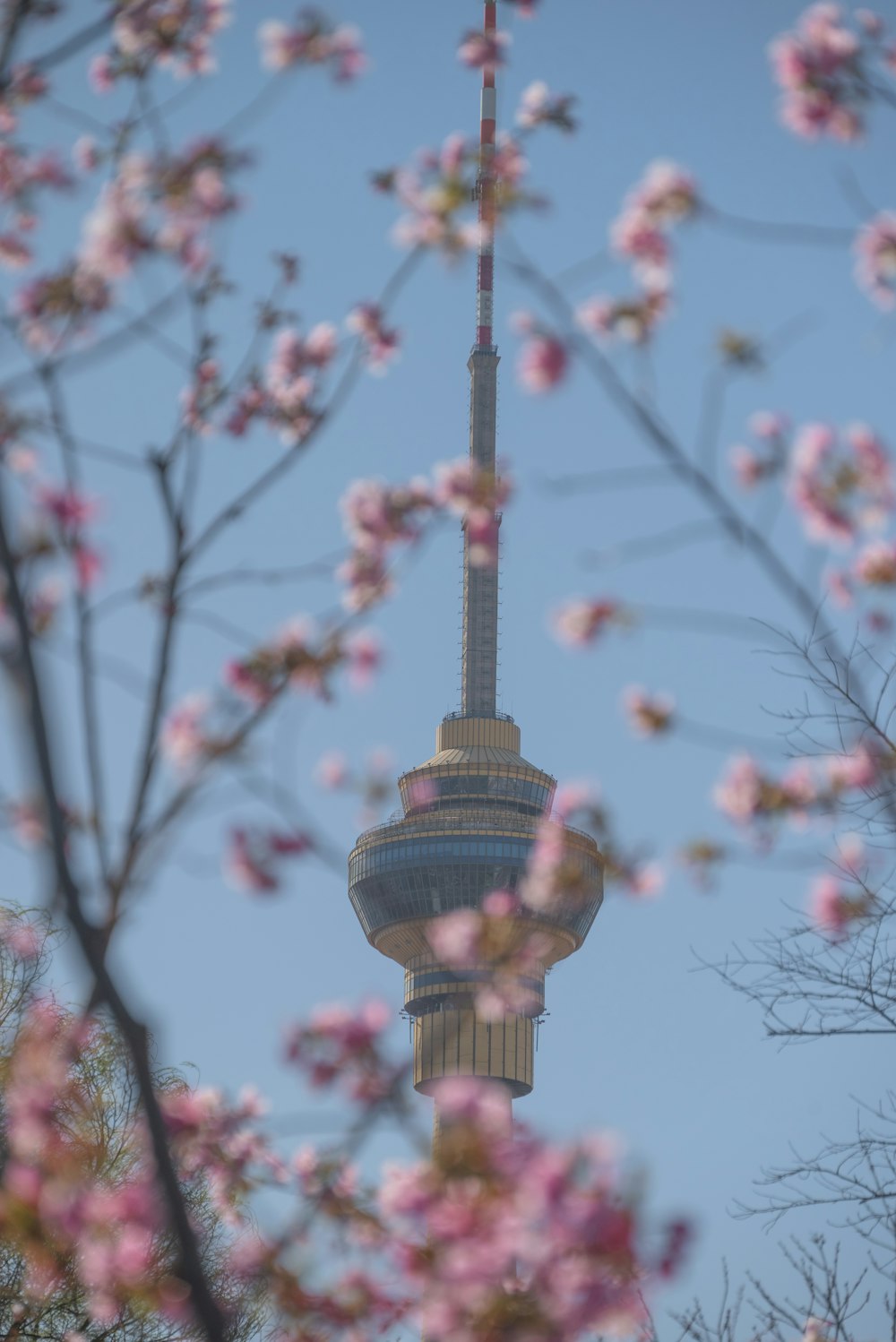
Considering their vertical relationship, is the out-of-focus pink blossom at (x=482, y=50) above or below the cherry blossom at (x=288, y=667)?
above

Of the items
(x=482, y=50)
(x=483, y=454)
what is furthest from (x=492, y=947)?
(x=483, y=454)

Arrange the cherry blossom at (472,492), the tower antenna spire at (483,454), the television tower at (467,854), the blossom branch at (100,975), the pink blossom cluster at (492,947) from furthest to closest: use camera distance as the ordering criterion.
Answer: the tower antenna spire at (483,454), the television tower at (467,854), the cherry blossom at (472,492), the pink blossom cluster at (492,947), the blossom branch at (100,975)

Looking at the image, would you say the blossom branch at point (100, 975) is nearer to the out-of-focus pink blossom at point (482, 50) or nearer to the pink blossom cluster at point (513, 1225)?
the pink blossom cluster at point (513, 1225)

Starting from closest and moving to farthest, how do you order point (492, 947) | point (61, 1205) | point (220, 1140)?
point (61, 1205) < point (492, 947) < point (220, 1140)

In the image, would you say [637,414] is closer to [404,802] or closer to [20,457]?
[20,457]

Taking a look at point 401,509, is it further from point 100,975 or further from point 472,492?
point 100,975

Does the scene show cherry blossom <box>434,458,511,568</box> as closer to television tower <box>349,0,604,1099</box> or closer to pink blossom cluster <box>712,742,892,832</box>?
pink blossom cluster <box>712,742,892,832</box>

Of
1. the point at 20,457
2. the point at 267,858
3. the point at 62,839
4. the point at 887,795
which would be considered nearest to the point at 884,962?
the point at 887,795

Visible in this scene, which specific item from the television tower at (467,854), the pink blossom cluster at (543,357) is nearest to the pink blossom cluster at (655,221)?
the pink blossom cluster at (543,357)
